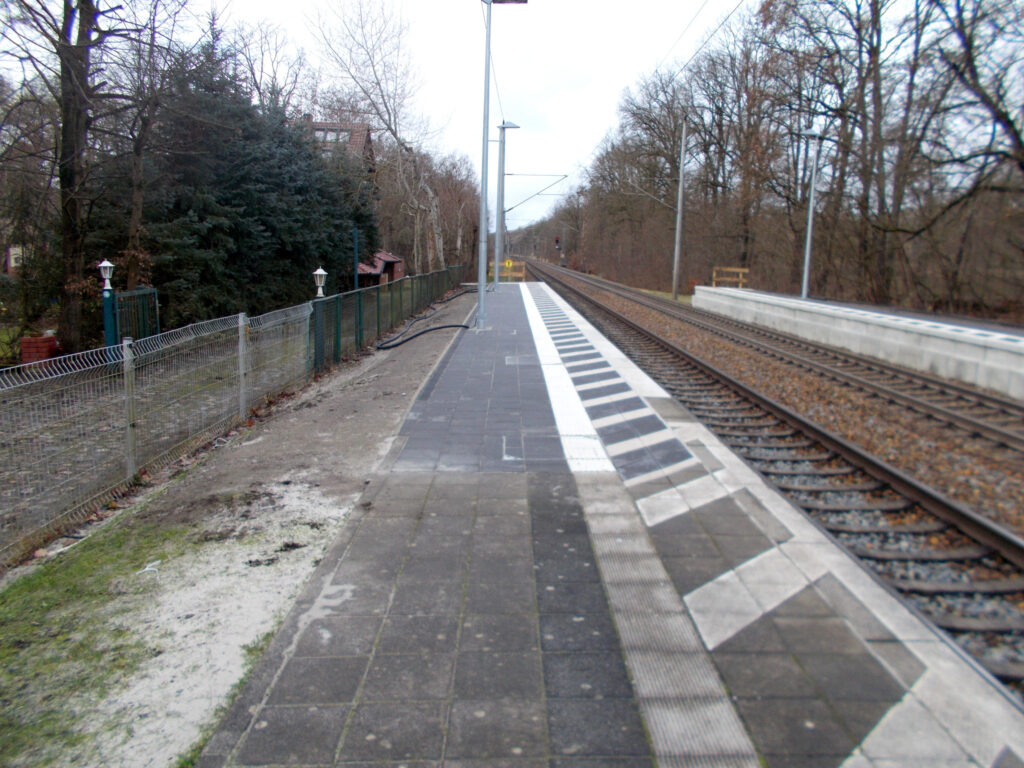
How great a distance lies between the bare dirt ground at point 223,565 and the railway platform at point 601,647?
0.20 meters

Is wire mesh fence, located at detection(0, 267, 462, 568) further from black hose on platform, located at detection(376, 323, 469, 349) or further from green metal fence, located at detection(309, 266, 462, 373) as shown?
black hose on platform, located at detection(376, 323, 469, 349)

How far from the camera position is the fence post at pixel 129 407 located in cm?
672

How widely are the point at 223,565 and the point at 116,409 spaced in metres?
2.69

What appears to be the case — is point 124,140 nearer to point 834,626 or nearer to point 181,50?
point 181,50

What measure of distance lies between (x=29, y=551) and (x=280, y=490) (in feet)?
6.15

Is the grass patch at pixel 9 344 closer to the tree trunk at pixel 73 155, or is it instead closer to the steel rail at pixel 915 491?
the tree trunk at pixel 73 155

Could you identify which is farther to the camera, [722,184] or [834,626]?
[722,184]

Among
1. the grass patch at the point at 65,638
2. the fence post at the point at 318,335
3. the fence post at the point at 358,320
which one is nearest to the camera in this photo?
the grass patch at the point at 65,638

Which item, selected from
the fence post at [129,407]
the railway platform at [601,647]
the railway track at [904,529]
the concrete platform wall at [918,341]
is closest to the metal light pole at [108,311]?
the fence post at [129,407]

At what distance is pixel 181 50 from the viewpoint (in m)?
18.0

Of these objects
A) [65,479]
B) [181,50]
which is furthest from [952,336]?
[181,50]

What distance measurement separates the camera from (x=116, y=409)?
263 inches

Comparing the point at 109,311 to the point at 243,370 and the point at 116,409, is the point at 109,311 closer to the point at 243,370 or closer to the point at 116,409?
the point at 243,370

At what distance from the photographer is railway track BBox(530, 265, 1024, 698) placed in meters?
4.18
